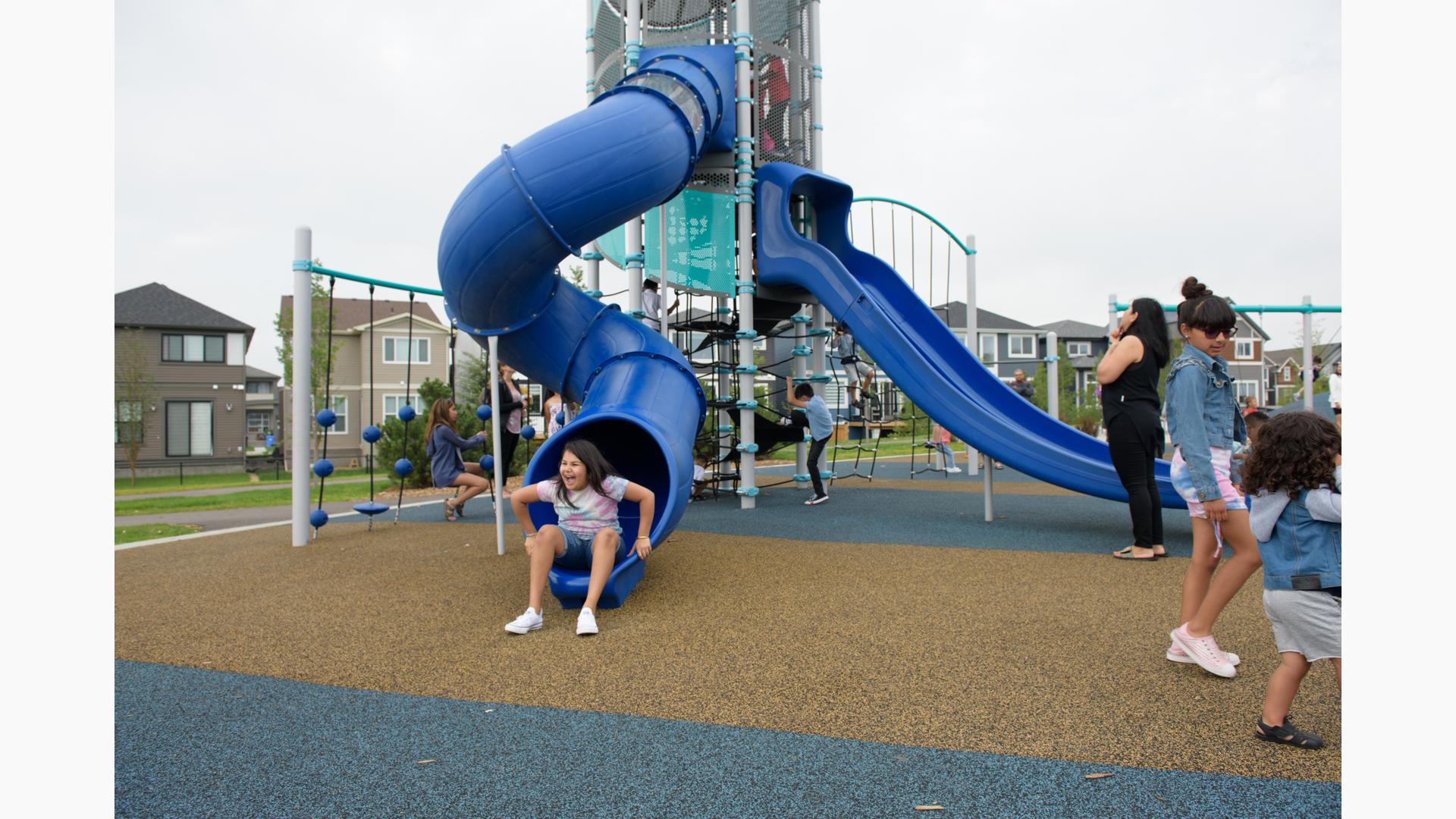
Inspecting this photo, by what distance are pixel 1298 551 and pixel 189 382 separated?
39045 millimetres

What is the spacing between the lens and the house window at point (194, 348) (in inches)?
1291

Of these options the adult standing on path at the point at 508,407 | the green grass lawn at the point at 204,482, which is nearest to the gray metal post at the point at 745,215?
the adult standing on path at the point at 508,407

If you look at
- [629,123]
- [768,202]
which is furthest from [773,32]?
[629,123]

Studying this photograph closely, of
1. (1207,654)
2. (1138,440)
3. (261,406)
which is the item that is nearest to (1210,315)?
(1207,654)

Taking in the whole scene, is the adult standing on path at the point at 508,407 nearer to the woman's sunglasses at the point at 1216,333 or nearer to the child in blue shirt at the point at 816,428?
the child in blue shirt at the point at 816,428

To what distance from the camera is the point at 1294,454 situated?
2.45m

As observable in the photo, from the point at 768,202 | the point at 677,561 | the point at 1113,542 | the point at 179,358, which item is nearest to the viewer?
the point at 677,561

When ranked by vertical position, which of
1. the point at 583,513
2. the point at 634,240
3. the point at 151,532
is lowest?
the point at 151,532

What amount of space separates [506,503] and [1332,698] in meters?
7.44

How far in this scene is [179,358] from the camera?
1302 inches

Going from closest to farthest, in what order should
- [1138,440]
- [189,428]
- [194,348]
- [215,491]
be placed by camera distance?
[1138,440] < [215,491] < [189,428] < [194,348]

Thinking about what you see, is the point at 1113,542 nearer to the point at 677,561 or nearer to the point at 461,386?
the point at 677,561

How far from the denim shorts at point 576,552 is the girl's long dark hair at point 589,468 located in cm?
19

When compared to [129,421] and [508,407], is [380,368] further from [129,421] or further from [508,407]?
[508,407]
